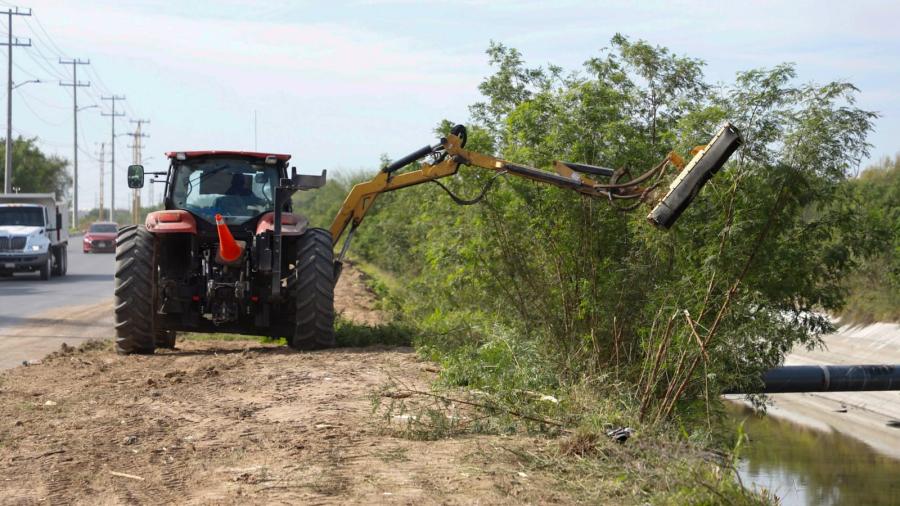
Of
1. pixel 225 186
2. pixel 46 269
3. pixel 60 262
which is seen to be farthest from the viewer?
pixel 60 262

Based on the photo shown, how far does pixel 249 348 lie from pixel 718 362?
6856 mm

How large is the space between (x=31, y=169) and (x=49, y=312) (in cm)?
7388

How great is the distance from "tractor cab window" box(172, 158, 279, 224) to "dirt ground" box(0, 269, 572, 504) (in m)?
2.87

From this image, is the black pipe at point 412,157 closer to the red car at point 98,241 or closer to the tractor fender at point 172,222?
the tractor fender at point 172,222

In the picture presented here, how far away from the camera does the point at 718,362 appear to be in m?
11.4

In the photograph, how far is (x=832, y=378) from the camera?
829 inches

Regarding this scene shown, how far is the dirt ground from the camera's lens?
278 inches

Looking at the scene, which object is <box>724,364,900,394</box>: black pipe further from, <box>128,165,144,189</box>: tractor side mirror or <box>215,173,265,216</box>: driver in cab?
<box>128,165,144,189</box>: tractor side mirror

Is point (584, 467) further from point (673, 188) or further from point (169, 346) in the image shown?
point (169, 346)

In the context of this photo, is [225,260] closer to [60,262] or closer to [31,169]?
[60,262]

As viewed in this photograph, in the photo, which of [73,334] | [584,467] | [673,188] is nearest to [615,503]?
[584,467]

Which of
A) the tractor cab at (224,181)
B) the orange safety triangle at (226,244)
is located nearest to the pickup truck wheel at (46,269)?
the tractor cab at (224,181)

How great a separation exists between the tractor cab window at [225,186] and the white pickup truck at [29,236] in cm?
2025

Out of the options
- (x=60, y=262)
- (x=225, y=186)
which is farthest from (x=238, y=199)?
(x=60, y=262)
